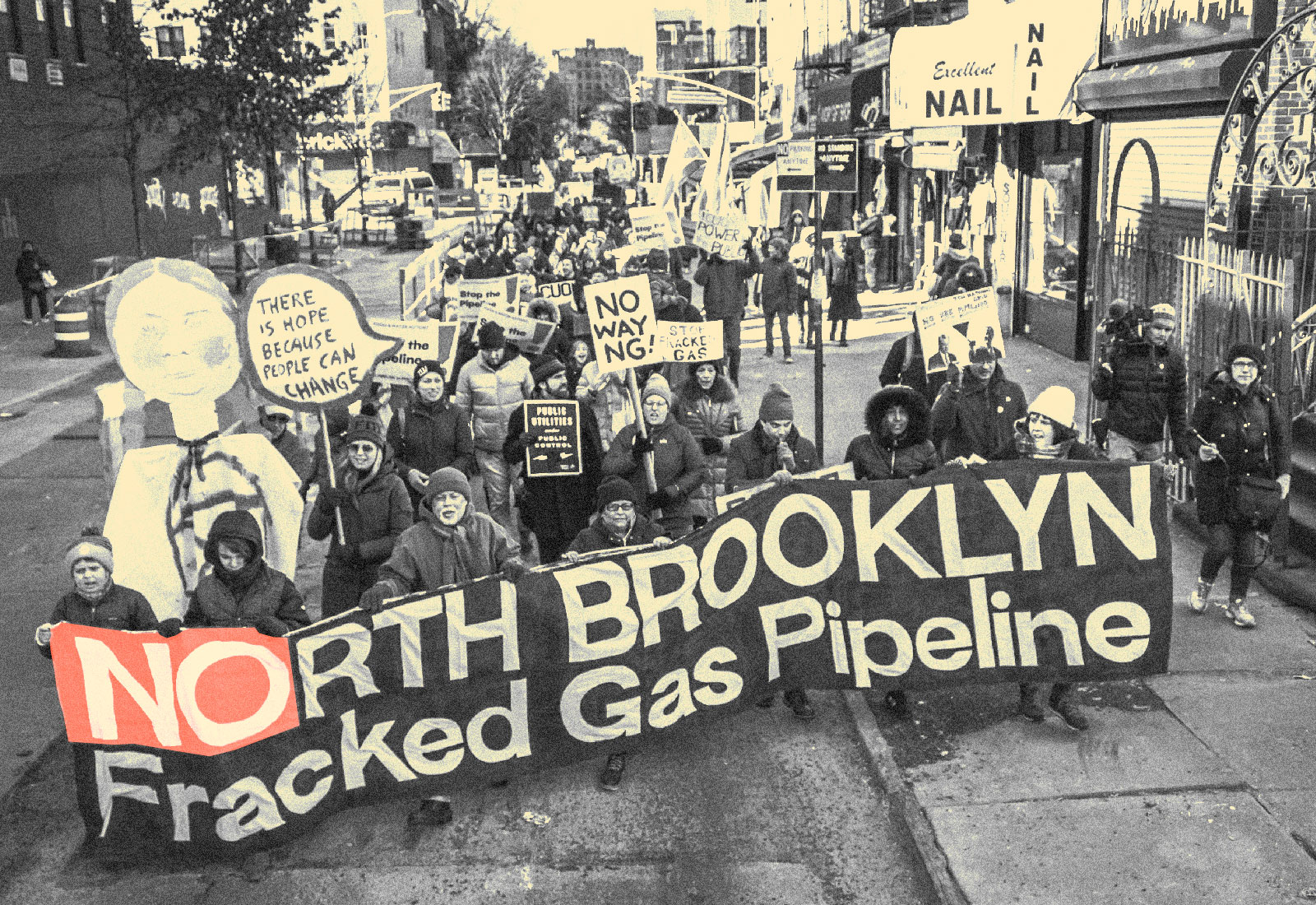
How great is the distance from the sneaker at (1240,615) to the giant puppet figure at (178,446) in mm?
5659

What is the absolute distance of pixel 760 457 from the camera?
7.99 metres

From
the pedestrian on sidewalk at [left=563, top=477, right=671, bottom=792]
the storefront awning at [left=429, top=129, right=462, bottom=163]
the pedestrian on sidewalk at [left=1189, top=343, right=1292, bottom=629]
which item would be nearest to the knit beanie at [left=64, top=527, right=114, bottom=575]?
the pedestrian on sidewalk at [left=563, top=477, right=671, bottom=792]

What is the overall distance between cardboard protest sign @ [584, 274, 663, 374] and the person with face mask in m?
1.66

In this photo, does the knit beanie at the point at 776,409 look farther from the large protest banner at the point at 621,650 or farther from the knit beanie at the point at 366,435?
the knit beanie at the point at 366,435

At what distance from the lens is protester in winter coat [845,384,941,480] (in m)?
7.47

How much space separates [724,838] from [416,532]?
6.63 ft

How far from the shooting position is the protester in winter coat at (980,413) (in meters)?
9.29

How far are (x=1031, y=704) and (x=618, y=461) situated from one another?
9.50 ft

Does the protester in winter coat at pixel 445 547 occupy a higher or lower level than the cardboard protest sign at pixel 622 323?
lower

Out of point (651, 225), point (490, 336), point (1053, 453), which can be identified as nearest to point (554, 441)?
point (490, 336)

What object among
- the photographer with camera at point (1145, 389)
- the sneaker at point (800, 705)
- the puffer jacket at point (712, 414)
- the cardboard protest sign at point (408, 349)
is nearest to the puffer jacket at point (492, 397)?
the cardboard protest sign at point (408, 349)

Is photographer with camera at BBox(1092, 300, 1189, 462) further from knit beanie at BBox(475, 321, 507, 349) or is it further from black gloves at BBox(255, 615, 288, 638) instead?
black gloves at BBox(255, 615, 288, 638)

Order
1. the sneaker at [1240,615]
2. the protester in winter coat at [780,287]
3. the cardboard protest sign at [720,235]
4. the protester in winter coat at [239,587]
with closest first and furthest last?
the protester in winter coat at [239,587] < the sneaker at [1240,615] < the cardboard protest sign at [720,235] < the protester in winter coat at [780,287]

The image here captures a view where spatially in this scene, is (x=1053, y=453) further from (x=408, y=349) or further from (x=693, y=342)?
(x=408, y=349)
